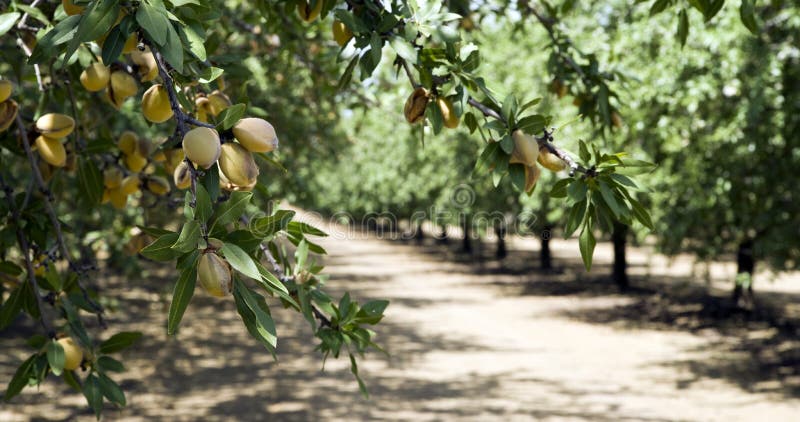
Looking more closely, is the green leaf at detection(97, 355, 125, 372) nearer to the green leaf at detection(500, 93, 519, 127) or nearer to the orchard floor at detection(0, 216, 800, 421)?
the orchard floor at detection(0, 216, 800, 421)

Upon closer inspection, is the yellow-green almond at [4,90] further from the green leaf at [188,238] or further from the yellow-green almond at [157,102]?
the green leaf at [188,238]

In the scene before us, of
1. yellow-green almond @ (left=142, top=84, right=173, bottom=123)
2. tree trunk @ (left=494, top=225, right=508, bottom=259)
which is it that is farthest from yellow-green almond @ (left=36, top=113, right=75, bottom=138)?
tree trunk @ (left=494, top=225, right=508, bottom=259)

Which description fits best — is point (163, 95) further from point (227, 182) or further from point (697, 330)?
point (697, 330)

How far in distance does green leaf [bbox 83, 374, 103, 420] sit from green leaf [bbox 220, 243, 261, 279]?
0.92 meters

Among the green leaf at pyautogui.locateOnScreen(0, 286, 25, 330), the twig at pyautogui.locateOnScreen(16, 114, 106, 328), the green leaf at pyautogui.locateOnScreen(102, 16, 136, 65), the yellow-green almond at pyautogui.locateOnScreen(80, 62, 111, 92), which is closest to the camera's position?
the green leaf at pyautogui.locateOnScreen(102, 16, 136, 65)

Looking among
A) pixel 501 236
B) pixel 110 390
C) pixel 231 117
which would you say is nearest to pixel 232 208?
pixel 231 117

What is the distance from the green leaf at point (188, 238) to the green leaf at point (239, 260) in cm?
4

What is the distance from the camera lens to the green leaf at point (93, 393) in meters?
1.74

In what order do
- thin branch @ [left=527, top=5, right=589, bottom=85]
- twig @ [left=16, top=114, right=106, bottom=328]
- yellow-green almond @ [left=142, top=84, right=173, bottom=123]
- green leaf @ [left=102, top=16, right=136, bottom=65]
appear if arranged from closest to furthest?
1. green leaf @ [left=102, top=16, right=136, bottom=65]
2. yellow-green almond @ [left=142, top=84, right=173, bottom=123]
3. twig @ [left=16, top=114, right=106, bottom=328]
4. thin branch @ [left=527, top=5, right=589, bottom=85]

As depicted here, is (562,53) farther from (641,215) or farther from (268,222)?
(268,222)

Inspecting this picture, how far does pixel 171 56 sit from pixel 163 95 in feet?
1.07

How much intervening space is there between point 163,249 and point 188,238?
0.05 meters

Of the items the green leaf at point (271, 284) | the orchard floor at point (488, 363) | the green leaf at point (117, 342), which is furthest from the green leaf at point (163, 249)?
the orchard floor at point (488, 363)

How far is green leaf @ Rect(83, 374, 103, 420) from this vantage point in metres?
1.74
